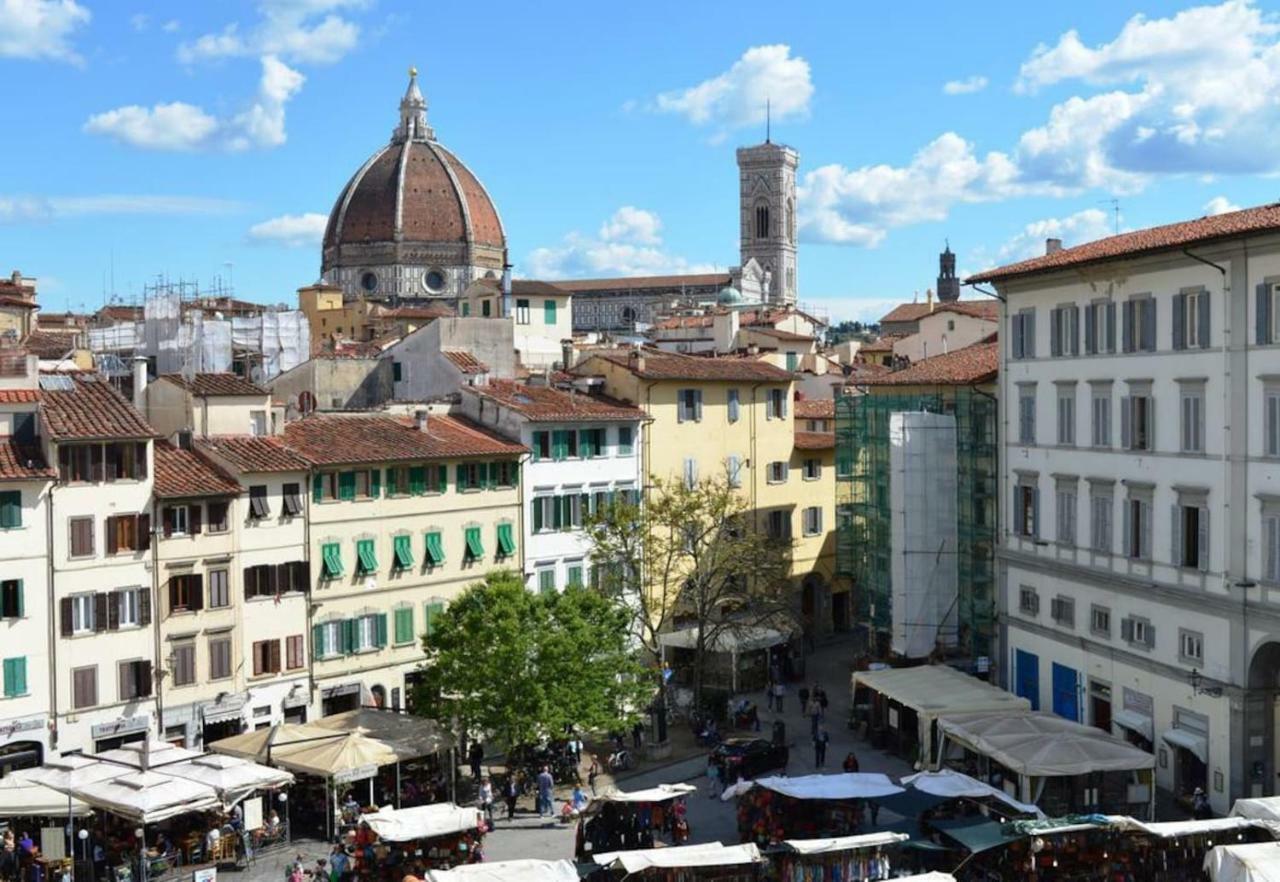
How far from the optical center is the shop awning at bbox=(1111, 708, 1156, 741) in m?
39.5

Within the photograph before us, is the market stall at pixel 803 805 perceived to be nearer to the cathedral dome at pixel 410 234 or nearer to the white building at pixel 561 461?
the white building at pixel 561 461

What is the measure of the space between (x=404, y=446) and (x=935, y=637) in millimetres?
17995

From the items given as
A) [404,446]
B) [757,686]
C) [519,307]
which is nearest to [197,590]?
[404,446]

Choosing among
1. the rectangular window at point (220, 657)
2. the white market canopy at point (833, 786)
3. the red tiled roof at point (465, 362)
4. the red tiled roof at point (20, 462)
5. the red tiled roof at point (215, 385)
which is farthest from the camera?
the red tiled roof at point (465, 362)

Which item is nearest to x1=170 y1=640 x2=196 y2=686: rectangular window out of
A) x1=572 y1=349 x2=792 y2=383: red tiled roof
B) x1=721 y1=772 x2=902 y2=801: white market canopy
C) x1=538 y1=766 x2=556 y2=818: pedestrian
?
x1=538 y1=766 x2=556 y2=818: pedestrian

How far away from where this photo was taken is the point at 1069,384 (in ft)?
141

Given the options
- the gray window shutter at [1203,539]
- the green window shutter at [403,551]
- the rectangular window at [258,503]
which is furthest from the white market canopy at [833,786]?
the rectangular window at [258,503]

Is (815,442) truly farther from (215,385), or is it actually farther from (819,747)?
(215,385)

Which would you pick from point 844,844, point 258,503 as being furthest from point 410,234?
point 844,844

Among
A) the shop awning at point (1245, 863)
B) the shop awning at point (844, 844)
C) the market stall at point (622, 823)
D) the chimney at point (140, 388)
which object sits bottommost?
the market stall at point (622, 823)

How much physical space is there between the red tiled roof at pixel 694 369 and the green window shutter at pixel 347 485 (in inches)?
558

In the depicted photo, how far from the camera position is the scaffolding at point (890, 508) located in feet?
165

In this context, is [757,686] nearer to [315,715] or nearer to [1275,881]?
[315,715]

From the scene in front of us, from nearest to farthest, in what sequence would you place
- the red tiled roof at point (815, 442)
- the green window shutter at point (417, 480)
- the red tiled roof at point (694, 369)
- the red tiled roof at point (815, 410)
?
the green window shutter at point (417, 480), the red tiled roof at point (694, 369), the red tiled roof at point (815, 442), the red tiled roof at point (815, 410)
